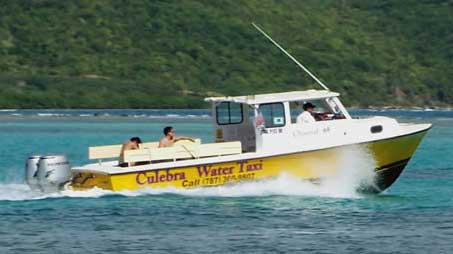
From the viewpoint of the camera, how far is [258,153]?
1161 inches

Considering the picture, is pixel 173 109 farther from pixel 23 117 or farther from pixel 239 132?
pixel 239 132

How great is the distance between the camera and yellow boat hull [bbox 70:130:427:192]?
28.8 metres

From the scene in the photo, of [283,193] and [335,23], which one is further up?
[335,23]

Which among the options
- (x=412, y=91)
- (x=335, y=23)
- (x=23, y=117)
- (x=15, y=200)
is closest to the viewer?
(x=15, y=200)

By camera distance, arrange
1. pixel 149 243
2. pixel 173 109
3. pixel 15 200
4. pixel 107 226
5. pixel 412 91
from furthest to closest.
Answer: pixel 412 91 → pixel 173 109 → pixel 15 200 → pixel 107 226 → pixel 149 243

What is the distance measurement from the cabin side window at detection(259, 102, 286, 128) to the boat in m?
0.02

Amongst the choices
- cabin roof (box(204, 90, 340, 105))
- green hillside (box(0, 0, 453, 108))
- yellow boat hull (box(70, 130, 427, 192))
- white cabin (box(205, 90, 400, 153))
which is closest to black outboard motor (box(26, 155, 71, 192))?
yellow boat hull (box(70, 130, 427, 192))

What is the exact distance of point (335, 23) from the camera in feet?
424

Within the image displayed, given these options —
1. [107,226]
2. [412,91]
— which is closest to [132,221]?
[107,226]

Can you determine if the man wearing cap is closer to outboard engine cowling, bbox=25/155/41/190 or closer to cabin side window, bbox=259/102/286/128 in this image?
cabin side window, bbox=259/102/286/128

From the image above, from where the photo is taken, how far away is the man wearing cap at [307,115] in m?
30.1

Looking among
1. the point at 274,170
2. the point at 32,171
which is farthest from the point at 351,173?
the point at 32,171

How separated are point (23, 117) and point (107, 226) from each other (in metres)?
65.0

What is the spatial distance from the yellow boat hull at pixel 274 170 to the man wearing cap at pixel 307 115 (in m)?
0.68
